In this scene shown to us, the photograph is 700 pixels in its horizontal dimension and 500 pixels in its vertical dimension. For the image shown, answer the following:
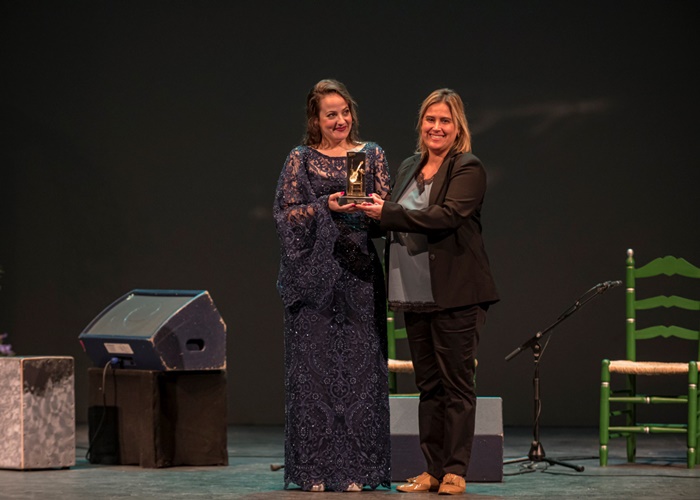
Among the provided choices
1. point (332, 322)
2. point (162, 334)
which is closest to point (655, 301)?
point (332, 322)

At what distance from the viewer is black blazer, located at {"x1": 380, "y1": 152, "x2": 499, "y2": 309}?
3.82m

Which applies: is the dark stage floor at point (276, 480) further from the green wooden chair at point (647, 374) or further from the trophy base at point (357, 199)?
the trophy base at point (357, 199)

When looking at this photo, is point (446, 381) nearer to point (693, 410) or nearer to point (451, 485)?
point (451, 485)

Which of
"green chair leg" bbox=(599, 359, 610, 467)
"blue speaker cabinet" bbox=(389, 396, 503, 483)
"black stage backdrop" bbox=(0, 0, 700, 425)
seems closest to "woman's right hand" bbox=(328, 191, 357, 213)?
"blue speaker cabinet" bbox=(389, 396, 503, 483)

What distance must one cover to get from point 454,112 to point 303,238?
74cm

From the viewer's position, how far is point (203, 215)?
679 centimetres

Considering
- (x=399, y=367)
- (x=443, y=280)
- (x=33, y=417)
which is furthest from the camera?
→ (x=399, y=367)

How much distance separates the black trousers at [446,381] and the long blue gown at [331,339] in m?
0.20

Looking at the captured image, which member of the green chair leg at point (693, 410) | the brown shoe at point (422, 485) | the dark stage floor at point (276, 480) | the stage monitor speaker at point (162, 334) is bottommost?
the dark stage floor at point (276, 480)

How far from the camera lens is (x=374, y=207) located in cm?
386

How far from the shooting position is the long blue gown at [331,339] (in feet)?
13.3

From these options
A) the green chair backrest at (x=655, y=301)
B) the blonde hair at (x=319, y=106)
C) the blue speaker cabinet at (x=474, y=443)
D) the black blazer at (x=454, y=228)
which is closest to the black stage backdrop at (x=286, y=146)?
the green chair backrest at (x=655, y=301)

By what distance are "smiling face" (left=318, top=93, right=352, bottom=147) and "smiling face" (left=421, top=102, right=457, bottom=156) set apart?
1.05 feet

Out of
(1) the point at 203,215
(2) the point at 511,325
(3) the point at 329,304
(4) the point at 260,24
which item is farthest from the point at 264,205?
(3) the point at 329,304
